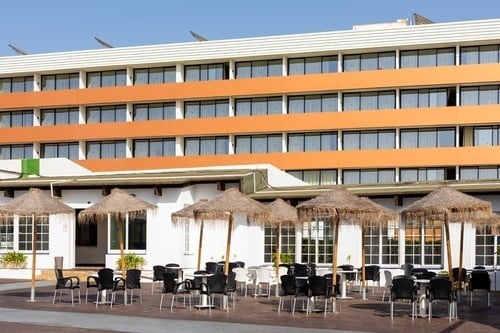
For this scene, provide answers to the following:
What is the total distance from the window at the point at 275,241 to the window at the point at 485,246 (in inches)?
255

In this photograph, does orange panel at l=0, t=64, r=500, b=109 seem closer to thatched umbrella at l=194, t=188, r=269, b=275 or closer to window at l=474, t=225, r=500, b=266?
window at l=474, t=225, r=500, b=266

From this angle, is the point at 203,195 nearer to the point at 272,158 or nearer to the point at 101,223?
the point at 101,223

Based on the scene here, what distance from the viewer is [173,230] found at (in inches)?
1186

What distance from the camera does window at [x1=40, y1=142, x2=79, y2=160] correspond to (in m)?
67.4

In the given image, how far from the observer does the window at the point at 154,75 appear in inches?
2576

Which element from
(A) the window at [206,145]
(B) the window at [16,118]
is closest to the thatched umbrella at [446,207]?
(A) the window at [206,145]

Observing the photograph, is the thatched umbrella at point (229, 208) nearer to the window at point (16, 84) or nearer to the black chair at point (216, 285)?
the black chair at point (216, 285)

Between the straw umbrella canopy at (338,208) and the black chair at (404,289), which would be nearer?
the black chair at (404,289)

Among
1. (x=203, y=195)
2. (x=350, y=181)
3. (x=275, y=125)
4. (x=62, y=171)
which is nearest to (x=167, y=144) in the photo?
(x=275, y=125)

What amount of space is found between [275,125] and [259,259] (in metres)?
31.0

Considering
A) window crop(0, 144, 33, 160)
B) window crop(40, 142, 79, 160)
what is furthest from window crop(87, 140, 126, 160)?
window crop(0, 144, 33, 160)

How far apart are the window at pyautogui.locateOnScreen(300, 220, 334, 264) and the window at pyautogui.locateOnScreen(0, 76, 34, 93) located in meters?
44.2

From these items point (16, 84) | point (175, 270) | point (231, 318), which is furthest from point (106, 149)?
point (231, 318)

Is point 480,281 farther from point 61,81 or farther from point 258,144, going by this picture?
point 61,81
